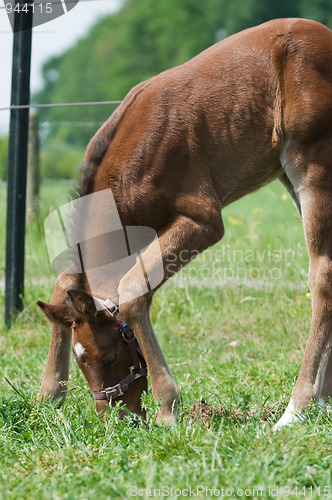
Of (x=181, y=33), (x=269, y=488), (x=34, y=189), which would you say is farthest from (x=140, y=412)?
(x=181, y=33)

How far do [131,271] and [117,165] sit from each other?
22.8 inches

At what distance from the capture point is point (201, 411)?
334cm

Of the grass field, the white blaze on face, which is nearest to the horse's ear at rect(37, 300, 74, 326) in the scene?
the white blaze on face

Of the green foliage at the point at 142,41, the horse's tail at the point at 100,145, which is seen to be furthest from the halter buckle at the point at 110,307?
the green foliage at the point at 142,41

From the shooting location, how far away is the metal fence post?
525cm

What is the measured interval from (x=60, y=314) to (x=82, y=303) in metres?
0.16

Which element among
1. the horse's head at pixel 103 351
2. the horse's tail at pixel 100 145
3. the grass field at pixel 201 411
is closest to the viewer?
the grass field at pixel 201 411

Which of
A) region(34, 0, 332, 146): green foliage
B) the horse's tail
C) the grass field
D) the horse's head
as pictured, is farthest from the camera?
region(34, 0, 332, 146): green foliage

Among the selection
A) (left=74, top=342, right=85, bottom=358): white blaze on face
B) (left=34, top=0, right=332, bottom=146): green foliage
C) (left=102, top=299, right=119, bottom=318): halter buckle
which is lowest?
(left=34, top=0, right=332, bottom=146): green foliage

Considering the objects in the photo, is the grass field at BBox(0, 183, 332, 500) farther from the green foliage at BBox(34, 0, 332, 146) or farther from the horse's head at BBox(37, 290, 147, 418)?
the green foliage at BBox(34, 0, 332, 146)

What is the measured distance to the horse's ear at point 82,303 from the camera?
3275 mm

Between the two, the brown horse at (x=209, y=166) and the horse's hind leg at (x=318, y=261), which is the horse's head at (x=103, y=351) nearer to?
the brown horse at (x=209, y=166)

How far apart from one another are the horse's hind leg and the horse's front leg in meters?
0.53

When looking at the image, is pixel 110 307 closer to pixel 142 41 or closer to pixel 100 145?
pixel 100 145
